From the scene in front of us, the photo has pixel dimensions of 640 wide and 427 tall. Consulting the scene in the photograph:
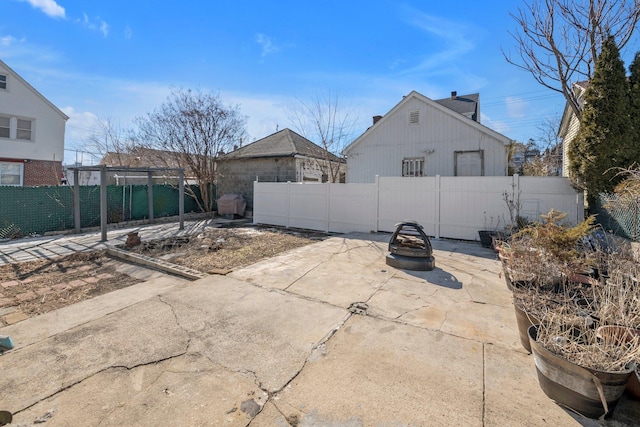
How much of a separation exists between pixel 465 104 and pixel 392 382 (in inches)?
735

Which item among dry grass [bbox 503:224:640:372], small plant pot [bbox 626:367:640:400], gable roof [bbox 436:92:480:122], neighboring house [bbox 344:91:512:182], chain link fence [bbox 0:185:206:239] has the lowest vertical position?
small plant pot [bbox 626:367:640:400]

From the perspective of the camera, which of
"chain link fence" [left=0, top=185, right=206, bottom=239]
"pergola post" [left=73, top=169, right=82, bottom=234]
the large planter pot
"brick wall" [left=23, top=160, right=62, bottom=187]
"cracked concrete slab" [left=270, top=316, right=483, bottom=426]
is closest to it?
the large planter pot

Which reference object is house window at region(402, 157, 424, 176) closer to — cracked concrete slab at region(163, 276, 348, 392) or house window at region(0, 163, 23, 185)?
cracked concrete slab at region(163, 276, 348, 392)

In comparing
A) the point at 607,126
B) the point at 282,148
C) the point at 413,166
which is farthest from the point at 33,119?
the point at 607,126

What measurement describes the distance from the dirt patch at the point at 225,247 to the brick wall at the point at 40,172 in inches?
514

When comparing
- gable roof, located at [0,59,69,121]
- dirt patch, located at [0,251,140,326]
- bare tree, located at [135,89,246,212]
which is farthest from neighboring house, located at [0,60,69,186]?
dirt patch, located at [0,251,140,326]

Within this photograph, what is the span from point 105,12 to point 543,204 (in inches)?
454

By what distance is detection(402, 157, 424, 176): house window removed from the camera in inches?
495

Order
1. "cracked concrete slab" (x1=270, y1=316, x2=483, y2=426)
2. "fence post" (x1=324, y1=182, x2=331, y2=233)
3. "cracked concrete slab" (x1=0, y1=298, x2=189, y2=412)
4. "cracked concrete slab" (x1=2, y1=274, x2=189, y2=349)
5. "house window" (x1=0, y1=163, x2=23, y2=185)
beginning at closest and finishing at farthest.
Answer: "cracked concrete slab" (x1=270, y1=316, x2=483, y2=426), "cracked concrete slab" (x1=0, y1=298, x2=189, y2=412), "cracked concrete slab" (x1=2, y1=274, x2=189, y2=349), "fence post" (x1=324, y1=182, x2=331, y2=233), "house window" (x1=0, y1=163, x2=23, y2=185)

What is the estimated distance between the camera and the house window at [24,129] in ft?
52.3

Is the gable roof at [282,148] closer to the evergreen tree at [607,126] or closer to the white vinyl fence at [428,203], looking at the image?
the white vinyl fence at [428,203]

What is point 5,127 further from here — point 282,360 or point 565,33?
point 565,33

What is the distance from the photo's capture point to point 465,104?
17297mm

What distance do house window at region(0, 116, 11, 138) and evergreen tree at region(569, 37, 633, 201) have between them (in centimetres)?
2432
